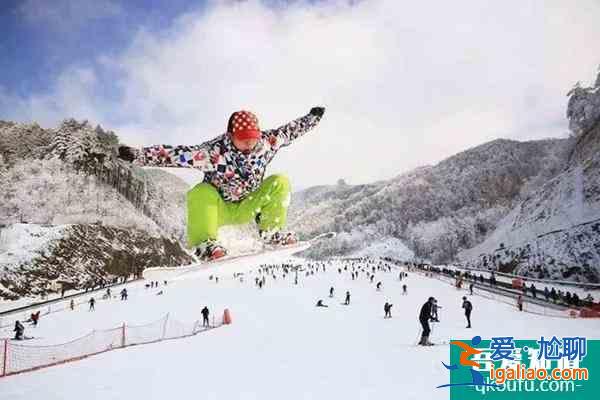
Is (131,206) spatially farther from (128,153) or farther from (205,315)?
(128,153)

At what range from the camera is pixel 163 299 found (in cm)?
2786

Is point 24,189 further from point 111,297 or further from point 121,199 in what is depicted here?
point 111,297

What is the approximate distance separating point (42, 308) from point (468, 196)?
111933mm

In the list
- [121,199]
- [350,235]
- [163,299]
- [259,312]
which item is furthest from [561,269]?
[350,235]

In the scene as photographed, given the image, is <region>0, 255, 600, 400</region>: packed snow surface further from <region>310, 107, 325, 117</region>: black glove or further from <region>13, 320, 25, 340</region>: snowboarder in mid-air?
<region>310, 107, 325, 117</region>: black glove

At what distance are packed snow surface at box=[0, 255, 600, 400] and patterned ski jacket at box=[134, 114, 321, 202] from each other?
116 cm

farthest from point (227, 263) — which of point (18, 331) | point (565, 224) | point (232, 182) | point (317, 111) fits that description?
point (565, 224)

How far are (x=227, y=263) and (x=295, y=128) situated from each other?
94.2 inches

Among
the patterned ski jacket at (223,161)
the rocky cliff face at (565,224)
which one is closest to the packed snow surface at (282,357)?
the patterned ski jacket at (223,161)

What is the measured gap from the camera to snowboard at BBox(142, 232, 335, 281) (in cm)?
504

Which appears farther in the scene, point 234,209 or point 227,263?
point 234,209

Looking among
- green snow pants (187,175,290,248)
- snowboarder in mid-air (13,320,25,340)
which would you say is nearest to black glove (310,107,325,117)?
green snow pants (187,175,290,248)

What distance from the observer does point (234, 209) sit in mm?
6102

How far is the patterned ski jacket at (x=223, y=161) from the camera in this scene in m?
5.66
